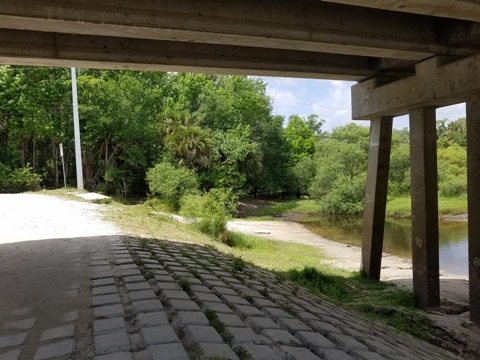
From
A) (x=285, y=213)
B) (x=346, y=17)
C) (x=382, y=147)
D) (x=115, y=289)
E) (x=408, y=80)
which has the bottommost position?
(x=285, y=213)

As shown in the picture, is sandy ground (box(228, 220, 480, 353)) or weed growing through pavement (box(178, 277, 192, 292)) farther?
sandy ground (box(228, 220, 480, 353))

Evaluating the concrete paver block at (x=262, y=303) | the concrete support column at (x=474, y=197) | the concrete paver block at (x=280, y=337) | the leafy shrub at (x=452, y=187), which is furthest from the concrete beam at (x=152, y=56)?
the leafy shrub at (x=452, y=187)

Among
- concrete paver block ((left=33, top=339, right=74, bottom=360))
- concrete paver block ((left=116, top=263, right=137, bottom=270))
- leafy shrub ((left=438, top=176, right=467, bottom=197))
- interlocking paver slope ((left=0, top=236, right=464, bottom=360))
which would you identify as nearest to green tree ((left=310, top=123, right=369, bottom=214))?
leafy shrub ((left=438, top=176, right=467, bottom=197))

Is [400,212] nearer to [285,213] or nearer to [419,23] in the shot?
[285,213]

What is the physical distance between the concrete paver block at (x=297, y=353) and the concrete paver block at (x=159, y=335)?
2.58 ft

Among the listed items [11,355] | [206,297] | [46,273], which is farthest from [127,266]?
[11,355]

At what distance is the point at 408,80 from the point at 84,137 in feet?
82.1

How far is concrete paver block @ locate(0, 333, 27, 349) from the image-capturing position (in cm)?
299

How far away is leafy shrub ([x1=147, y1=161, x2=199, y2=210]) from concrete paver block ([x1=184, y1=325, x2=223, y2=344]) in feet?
70.9

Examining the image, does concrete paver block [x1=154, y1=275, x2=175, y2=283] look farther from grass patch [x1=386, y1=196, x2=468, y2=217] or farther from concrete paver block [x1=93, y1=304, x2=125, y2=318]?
grass patch [x1=386, y1=196, x2=468, y2=217]

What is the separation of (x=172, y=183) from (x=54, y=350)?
75.4 ft

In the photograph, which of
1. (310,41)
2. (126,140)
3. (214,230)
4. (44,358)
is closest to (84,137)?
(126,140)

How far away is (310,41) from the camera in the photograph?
253 inches

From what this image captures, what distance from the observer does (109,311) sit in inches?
140
